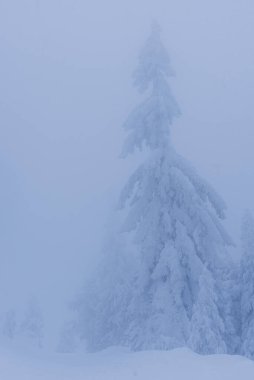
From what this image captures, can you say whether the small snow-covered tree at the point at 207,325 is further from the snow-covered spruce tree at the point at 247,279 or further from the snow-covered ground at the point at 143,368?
the snow-covered ground at the point at 143,368

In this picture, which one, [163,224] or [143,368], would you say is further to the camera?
[163,224]

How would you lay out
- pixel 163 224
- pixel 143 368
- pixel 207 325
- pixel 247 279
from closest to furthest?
pixel 143 368, pixel 207 325, pixel 247 279, pixel 163 224

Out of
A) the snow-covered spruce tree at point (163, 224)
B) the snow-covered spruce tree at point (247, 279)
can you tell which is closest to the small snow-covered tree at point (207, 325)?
the snow-covered spruce tree at point (247, 279)

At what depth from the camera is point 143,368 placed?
9.77m

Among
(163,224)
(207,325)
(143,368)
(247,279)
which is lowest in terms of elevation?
(143,368)

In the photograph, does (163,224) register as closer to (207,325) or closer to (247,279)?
(247,279)

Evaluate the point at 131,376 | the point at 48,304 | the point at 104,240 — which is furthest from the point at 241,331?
the point at 48,304

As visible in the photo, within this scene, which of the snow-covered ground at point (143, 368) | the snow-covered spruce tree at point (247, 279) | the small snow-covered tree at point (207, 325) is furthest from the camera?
the snow-covered spruce tree at point (247, 279)

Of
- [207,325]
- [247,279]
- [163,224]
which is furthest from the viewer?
[163,224]

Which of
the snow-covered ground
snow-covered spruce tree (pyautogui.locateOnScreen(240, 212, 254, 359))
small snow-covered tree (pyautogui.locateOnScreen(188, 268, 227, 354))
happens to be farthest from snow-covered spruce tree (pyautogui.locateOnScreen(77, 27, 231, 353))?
the snow-covered ground

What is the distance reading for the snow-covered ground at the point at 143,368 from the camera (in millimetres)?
9109

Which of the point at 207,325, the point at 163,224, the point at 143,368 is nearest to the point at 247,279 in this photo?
the point at 207,325

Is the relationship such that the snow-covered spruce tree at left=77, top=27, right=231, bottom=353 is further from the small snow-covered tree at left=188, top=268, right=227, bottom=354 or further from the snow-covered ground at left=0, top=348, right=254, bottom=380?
the snow-covered ground at left=0, top=348, right=254, bottom=380

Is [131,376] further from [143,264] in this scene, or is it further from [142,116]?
[142,116]
